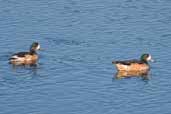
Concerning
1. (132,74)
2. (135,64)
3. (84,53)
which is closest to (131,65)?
(135,64)

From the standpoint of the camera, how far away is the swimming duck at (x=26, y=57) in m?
47.3

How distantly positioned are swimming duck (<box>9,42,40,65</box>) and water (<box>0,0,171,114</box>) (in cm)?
45

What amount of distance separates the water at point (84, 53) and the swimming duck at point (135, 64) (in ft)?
1.46

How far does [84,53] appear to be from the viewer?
48.2 m

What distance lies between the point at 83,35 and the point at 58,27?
2.32m

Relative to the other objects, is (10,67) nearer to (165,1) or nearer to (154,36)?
(154,36)

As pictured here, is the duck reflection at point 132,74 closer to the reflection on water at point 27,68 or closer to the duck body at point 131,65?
the duck body at point 131,65

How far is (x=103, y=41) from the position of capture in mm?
50219

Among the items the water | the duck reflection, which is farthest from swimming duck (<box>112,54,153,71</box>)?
the water

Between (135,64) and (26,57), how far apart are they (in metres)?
5.75

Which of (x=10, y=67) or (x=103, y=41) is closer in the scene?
(x=10, y=67)

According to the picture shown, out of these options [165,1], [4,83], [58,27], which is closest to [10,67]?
[4,83]

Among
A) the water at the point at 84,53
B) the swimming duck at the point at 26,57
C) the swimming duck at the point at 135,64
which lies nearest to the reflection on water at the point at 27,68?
the water at the point at 84,53

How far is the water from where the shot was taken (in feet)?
133
